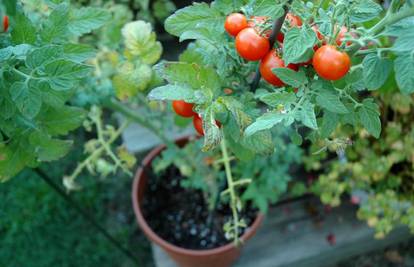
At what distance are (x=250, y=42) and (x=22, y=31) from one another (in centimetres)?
30

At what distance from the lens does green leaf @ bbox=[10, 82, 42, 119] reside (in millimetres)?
580

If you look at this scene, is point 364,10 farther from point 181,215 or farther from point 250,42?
point 181,215

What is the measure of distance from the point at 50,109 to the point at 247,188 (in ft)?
1.75

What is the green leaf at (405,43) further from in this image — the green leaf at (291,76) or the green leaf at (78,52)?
the green leaf at (78,52)

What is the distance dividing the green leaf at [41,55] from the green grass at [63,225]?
3.28 feet

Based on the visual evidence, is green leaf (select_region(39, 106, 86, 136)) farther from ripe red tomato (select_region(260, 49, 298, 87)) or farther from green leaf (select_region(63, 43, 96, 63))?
ripe red tomato (select_region(260, 49, 298, 87))

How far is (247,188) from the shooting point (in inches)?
43.4

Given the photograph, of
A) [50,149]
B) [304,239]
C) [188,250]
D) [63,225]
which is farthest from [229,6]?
[63,225]

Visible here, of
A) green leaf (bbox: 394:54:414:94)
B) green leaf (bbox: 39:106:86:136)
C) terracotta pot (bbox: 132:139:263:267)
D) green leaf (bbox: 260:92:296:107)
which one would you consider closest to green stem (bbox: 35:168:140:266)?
terracotta pot (bbox: 132:139:263:267)

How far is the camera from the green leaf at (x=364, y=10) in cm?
55

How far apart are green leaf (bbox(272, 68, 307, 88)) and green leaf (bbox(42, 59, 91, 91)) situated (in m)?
0.25

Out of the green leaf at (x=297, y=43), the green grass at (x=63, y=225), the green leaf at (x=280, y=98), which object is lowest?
the green grass at (x=63, y=225)

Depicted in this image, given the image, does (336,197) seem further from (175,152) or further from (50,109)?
(50,109)

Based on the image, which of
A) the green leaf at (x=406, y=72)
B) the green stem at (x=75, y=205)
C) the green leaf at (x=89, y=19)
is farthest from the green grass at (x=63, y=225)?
the green leaf at (x=406, y=72)
